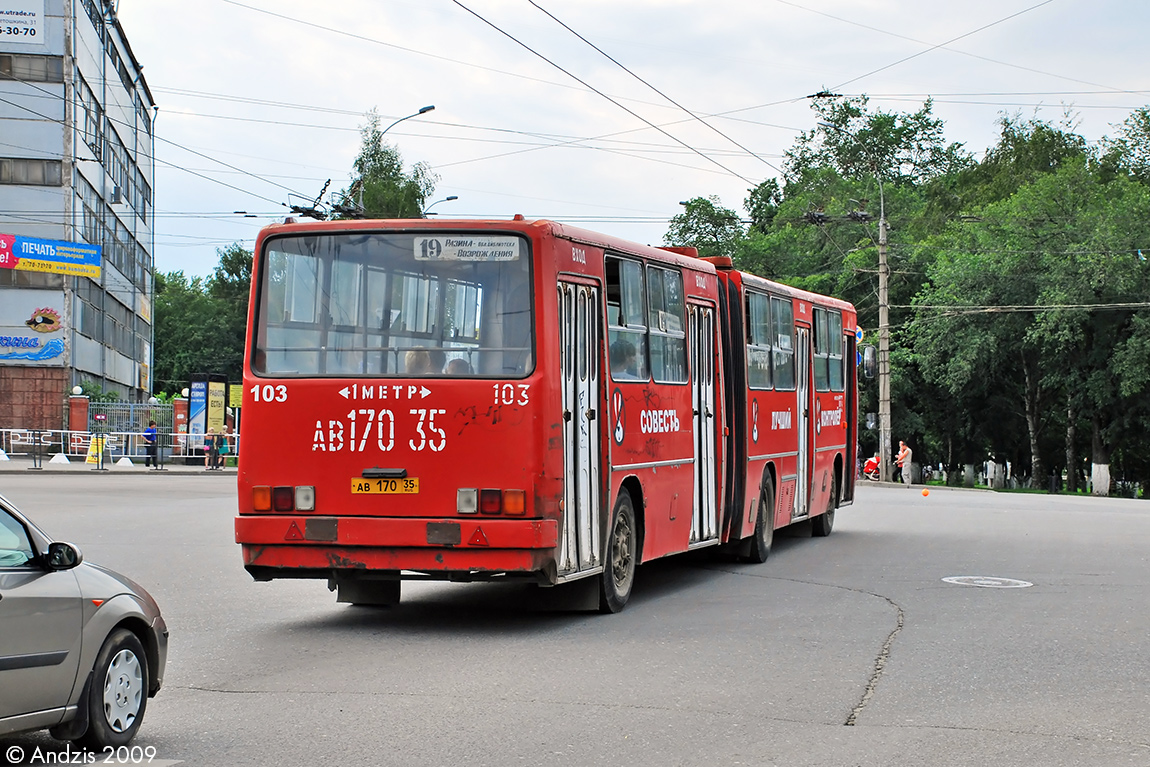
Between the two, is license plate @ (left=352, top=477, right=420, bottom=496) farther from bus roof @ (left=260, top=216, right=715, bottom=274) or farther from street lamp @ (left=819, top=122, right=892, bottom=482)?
street lamp @ (left=819, top=122, right=892, bottom=482)

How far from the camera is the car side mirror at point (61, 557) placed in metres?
6.05

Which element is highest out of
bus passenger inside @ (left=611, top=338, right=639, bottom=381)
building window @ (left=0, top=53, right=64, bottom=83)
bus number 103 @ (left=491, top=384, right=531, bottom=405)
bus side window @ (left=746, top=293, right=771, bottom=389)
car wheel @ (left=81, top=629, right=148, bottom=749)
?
building window @ (left=0, top=53, right=64, bottom=83)

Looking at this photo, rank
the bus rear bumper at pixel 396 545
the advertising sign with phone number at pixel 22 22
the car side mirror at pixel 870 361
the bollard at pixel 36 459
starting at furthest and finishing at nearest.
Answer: the advertising sign with phone number at pixel 22 22 → the bollard at pixel 36 459 → the car side mirror at pixel 870 361 → the bus rear bumper at pixel 396 545

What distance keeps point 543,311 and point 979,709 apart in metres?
4.29

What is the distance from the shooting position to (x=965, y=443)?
6631cm

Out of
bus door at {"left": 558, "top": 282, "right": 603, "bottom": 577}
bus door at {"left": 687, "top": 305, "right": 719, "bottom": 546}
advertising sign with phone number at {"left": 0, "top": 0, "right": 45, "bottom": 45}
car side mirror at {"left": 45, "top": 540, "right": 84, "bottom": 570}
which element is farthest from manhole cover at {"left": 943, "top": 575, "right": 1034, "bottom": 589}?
advertising sign with phone number at {"left": 0, "top": 0, "right": 45, "bottom": 45}

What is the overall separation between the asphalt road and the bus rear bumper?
516 mm

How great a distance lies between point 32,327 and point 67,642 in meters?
56.0

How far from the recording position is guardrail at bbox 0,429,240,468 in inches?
1873

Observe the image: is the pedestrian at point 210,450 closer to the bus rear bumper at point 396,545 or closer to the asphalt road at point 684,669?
the asphalt road at point 684,669

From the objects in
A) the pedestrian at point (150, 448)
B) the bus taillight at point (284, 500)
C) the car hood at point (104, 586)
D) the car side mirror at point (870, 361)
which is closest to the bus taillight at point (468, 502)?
the bus taillight at point (284, 500)

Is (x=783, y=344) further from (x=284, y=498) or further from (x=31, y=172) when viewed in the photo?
(x=31, y=172)

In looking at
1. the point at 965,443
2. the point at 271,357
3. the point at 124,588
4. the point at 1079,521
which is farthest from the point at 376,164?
the point at 124,588

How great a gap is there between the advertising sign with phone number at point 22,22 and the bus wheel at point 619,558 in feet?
174
